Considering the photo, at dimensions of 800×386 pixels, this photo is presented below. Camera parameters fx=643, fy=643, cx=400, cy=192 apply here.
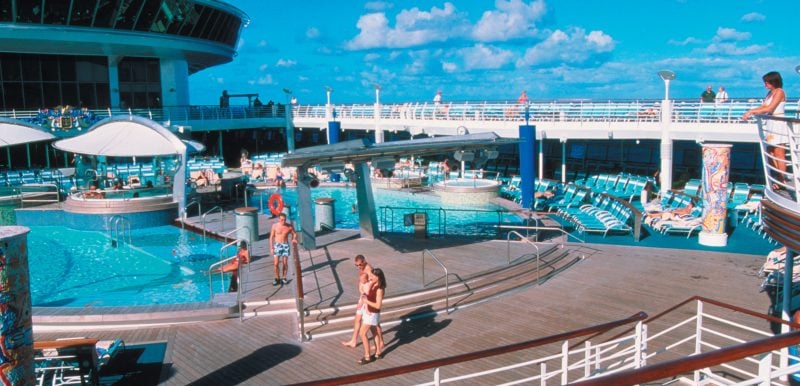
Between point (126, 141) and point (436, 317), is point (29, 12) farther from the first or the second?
point (436, 317)

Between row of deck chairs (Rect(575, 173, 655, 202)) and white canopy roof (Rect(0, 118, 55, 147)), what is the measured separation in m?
19.2

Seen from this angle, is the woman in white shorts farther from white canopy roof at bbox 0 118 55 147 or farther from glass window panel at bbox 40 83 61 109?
glass window panel at bbox 40 83 61 109

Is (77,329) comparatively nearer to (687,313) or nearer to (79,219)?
(687,313)

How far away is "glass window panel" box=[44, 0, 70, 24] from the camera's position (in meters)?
30.1

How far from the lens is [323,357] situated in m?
8.23

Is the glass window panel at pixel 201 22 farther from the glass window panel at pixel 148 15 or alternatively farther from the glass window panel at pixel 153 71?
the glass window panel at pixel 153 71

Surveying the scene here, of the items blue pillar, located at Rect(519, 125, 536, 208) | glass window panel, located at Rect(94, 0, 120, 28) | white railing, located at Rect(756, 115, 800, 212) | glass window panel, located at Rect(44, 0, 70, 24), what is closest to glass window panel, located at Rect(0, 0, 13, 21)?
glass window panel, located at Rect(44, 0, 70, 24)

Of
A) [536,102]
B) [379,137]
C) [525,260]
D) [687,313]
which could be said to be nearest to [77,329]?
[525,260]

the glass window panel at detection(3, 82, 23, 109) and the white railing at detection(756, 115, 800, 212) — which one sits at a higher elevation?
the glass window panel at detection(3, 82, 23, 109)

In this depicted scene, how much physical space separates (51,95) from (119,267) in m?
24.7

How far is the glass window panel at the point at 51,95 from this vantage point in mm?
34556

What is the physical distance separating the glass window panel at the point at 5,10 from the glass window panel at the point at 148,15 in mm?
5730

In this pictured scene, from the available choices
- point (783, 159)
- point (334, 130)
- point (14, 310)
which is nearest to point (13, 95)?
point (334, 130)

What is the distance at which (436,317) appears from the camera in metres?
9.64
